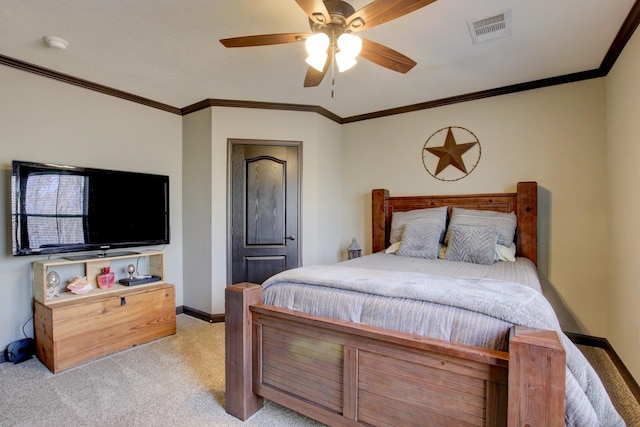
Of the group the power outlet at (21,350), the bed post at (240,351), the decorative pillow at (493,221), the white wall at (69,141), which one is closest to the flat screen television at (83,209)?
the white wall at (69,141)

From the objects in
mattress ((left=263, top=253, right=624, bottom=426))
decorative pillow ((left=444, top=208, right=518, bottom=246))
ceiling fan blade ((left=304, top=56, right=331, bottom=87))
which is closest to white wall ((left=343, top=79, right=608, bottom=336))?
decorative pillow ((left=444, top=208, right=518, bottom=246))

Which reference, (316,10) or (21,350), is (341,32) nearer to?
(316,10)

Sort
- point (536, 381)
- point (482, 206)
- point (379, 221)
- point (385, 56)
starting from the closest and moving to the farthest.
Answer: point (536, 381), point (385, 56), point (482, 206), point (379, 221)

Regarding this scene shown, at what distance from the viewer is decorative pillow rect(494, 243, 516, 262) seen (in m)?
2.70

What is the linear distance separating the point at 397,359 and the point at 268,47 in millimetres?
2231

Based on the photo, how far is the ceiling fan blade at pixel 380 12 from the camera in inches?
58.7

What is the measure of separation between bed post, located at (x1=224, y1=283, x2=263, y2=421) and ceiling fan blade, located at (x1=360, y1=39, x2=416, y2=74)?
155 centimetres

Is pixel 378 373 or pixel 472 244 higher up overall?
pixel 472 244

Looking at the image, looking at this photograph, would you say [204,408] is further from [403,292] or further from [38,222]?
[38,222]

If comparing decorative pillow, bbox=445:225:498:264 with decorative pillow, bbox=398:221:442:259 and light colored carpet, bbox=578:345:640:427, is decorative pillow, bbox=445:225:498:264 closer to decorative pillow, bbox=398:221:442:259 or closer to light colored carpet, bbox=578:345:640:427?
decorative pillow, bbox=398:221:442:259

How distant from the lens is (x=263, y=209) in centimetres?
356

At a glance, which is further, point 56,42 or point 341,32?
point 56,42

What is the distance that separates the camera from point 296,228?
11.9 ft

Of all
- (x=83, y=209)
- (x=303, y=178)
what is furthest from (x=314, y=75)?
(x=83, y=209)
